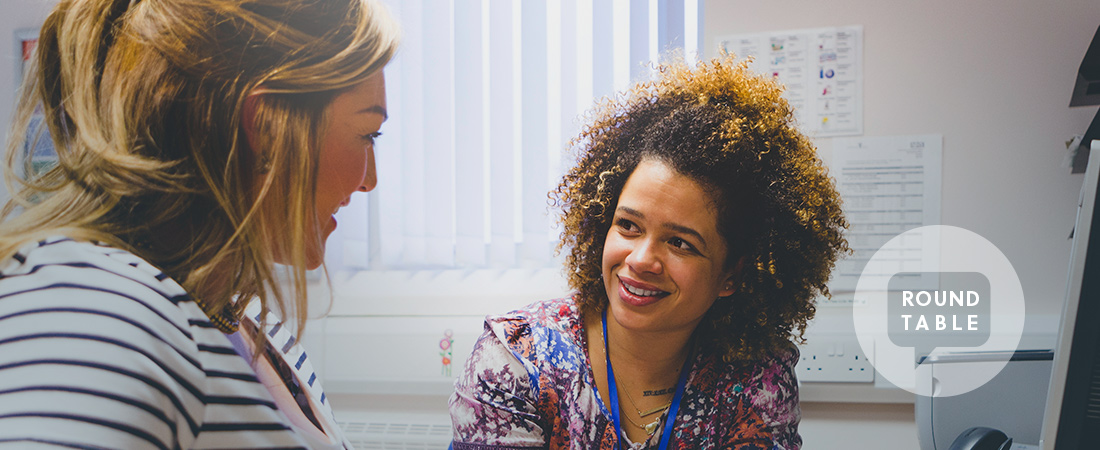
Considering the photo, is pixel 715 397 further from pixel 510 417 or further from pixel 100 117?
pixel 100 117

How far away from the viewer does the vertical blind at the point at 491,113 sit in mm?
1854

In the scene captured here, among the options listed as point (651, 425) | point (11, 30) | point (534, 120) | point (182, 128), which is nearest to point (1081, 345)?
point (651, 425)

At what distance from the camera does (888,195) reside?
66.1 inches

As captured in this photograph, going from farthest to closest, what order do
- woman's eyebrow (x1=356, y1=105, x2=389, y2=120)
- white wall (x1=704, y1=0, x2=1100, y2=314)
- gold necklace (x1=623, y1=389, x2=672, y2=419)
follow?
white wall (x1=704, y1=0, x2=1100, y2=314), gold necklace (x1=623, y1=389, x2=672, y2=419), woman's eyebrow (x1=356, y1=105, x2=389, y2=120)

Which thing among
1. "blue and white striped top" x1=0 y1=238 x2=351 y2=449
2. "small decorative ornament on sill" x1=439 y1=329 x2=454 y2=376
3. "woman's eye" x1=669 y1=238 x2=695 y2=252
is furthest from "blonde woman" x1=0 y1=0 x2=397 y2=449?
"small decorative ornament on sill" x1=439 y1=329 x2=454 y2=376

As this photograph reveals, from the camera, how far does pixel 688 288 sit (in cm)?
114

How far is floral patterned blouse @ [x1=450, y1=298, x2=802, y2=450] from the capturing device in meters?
1.13

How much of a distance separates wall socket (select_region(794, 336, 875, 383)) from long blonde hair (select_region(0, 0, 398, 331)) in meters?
1.44

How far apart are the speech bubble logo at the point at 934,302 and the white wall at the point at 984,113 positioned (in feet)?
0.14

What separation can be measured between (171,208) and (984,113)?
179 cm

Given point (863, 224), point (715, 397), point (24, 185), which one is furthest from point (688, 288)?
Answer: point (24, 185)

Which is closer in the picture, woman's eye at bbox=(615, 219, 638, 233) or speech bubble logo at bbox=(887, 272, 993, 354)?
woman's eye at bbox=(615, 219, 638, 233)

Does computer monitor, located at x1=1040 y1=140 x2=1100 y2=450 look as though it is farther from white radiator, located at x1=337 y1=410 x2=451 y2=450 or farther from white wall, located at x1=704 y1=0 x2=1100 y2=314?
white radiator, located at x1=337 y1=410 x2=451 y2=450

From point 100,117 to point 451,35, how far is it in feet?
4.94
